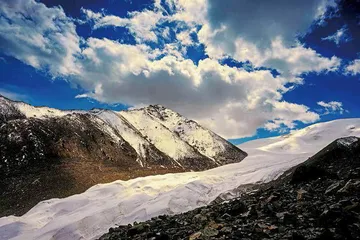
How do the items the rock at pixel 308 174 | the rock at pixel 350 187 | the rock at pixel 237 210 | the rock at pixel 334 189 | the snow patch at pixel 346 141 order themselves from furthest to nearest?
the snow patch at pixel 346 141
the rock at pixel 308 174
the rock at pixel 237 210
the rock at pixel 334 189
the rock at pixel 350 187

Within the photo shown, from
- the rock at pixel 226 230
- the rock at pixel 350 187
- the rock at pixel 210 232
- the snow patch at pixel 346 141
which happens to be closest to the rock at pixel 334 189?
the rock at pixel 350 187

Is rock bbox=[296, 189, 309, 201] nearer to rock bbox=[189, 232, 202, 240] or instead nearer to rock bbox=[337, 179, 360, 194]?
rock bbox=[337, 179, 360, 194]

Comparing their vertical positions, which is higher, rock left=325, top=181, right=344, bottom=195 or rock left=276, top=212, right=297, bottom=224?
rock left=325, top=181, right=344, bottom=195

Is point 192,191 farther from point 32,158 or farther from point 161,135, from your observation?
point 161,135

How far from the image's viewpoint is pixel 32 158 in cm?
7350

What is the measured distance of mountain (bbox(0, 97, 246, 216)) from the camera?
206ft

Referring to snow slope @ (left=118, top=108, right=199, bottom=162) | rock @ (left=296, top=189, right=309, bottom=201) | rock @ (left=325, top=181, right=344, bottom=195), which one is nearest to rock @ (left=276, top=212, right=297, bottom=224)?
rock @ (left=296, top=189, right=309, bottom=201)

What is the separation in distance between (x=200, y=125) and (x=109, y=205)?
4372 inches

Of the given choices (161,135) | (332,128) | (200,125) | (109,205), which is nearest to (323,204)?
(109,205)

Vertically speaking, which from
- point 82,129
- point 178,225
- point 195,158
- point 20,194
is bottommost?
point 178,225

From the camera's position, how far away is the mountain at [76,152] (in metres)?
62.8

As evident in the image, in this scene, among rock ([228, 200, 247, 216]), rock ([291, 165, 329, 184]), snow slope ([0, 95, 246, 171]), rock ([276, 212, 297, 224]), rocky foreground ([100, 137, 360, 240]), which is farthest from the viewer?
snow slope ([0, 95, 246, 171])

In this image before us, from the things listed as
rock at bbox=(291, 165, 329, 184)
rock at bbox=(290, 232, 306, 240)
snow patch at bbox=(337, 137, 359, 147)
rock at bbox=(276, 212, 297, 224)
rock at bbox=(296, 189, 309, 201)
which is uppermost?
snow patch at bbox=(337, 137, 359, 147)

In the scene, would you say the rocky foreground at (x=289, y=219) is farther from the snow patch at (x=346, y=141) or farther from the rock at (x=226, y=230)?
the snow patch at (x=346, y=141)
